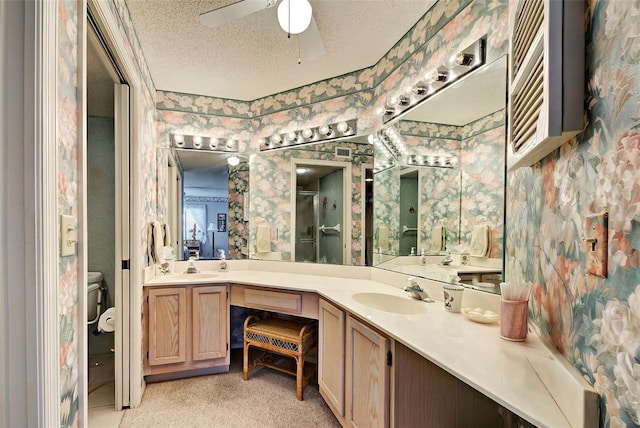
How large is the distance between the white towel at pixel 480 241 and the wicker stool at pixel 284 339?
4.40 feet

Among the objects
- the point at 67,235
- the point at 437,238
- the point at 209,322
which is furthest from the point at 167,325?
the point at 437,238

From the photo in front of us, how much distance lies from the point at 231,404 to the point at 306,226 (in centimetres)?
148

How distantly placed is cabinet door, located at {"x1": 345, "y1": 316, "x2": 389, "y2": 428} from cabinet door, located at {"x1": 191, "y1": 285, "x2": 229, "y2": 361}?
4.08ft

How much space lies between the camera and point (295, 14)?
63.6 inches

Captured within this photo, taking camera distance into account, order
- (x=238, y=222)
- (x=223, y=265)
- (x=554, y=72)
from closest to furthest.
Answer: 1. (x=554, y=72)
2. (x=223, y=265)
3. (x=238, y=222)

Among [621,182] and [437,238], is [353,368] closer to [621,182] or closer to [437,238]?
[437,238]

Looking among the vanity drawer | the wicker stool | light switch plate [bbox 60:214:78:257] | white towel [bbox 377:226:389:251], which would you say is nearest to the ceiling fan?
light switch plate [bbox 60:214:78:257]

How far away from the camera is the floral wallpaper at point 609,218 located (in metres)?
0.58


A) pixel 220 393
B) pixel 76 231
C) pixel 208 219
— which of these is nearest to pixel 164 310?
pixel 220 393

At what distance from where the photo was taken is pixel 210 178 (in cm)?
307

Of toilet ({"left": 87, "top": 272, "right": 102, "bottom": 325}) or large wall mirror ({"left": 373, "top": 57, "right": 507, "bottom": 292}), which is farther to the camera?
toilet ({"left": 87, "top": 272, "right": 102, "bottom": 325})

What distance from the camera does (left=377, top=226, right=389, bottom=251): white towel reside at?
92.3 inches

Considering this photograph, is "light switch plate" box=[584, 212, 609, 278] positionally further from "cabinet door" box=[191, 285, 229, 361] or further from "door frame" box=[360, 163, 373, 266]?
"cabinet door" box=[191, 285, 229, 361]

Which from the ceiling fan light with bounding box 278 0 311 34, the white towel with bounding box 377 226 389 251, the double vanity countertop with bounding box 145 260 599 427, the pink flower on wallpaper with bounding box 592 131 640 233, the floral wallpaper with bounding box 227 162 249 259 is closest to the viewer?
the pink flower on wallpaper with bounding box 592 131 640 233
